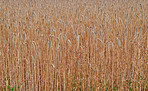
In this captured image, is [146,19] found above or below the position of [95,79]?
above

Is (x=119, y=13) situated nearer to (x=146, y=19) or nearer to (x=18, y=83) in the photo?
(x=146, y=19)

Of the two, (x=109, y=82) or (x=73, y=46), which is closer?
(x=109, y=82)

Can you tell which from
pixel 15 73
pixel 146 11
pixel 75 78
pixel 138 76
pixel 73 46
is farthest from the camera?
pixel 146 11

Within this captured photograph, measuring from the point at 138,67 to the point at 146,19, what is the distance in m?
1.93

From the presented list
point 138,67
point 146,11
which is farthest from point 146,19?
point 138,67

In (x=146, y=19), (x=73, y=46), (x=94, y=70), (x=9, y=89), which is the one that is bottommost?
(x=9, y=89)

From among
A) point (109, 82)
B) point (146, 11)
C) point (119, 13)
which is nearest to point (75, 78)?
point (109, 82)

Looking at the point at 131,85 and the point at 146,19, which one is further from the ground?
the point at 146,19

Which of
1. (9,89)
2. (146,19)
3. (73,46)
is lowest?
(9,89)

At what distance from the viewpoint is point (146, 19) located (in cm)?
402

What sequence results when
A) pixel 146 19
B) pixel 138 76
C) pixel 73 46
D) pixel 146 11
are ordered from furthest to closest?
pixel 146 11 → pixel 146 19 → pixel 73 46 → pixel 138 76

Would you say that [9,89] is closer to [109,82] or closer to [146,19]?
[109,82]

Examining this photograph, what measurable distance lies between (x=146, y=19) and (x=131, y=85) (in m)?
2.15

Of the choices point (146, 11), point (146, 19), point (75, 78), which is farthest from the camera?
point (146, 11)
